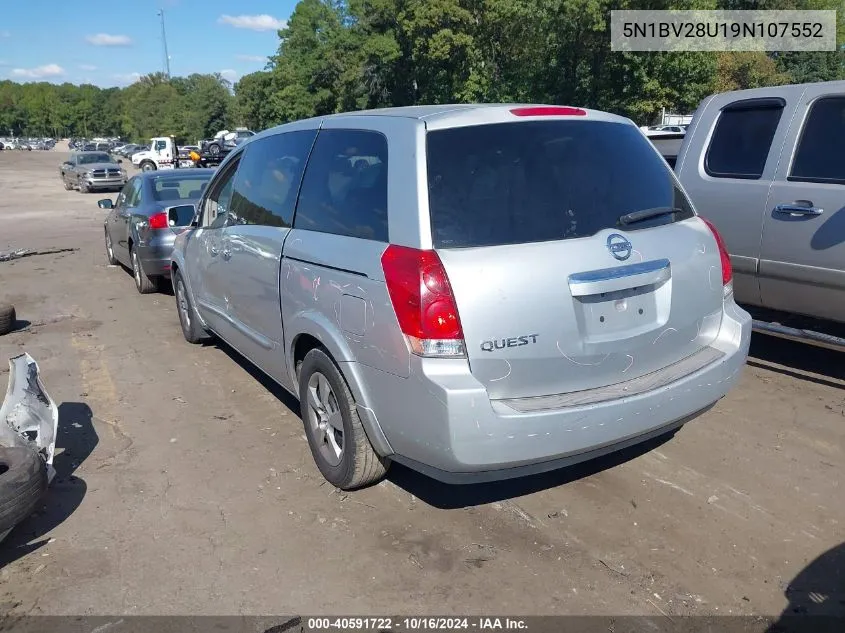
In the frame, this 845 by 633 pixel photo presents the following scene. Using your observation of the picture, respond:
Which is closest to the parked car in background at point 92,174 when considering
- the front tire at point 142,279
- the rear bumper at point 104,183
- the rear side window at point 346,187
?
the rear bumper at point 104,183

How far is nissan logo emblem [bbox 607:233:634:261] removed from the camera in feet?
10.7

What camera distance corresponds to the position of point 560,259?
10.3 feet

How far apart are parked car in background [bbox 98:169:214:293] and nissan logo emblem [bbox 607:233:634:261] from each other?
5649mm

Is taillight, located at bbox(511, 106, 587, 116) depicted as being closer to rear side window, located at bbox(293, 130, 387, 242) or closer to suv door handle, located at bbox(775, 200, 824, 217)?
rear side window, located at bbox(293, 130, 387, 242)

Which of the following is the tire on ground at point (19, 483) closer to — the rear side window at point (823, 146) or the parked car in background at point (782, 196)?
the parked car in background at point (782, 196)

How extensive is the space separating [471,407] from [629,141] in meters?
1.75

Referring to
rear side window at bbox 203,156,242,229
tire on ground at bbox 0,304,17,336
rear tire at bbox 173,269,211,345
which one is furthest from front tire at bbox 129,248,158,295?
rear side window at bbox 203,156,242,229

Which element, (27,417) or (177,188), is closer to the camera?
(27,417)

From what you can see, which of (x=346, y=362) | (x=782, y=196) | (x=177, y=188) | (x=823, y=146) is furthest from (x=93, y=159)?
(x=346, y=362)

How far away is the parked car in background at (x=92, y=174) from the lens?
31688 millimetres

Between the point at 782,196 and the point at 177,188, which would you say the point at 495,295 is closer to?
the point at 782,196

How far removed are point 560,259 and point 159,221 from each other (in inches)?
267

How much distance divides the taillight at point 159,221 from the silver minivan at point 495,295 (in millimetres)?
5164

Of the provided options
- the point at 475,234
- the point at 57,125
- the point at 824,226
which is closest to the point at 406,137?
the point at 475,234
